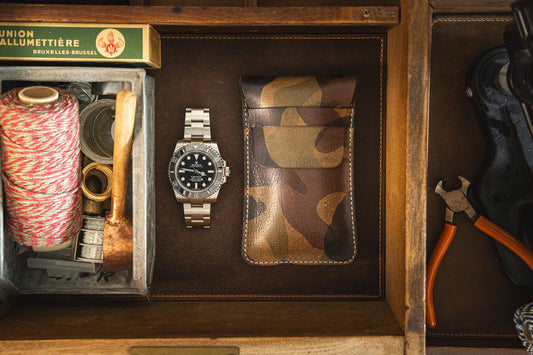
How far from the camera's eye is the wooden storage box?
113 centimetres

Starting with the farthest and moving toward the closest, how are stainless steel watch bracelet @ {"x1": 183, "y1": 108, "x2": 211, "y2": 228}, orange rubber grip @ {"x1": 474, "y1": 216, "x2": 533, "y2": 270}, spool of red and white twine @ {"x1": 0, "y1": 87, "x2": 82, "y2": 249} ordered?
stainless steel watch bracelet @ {"x1": 183, "y1": 108, "x2": 211, "y2": 228}
orange rubber grip @ {"x1": 474, "y1": 216, "x2": 533, "y2": 270}
spool of red and white twine @ {"x1": 0, "y1": 87, "x2": 82, "y2": 249}

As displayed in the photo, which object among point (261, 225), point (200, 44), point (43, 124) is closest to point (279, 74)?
point (200, 44)

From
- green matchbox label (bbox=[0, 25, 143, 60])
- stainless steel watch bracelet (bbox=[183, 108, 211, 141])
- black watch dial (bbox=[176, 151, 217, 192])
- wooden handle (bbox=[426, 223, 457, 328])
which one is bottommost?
wooden handle (bbox=[426, 223, 457, 328])

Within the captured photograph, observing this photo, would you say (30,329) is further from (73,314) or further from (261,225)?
(261,225)

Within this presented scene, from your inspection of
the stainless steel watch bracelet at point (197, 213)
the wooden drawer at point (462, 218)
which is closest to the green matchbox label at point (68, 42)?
the stainless steel watch bracelet at point (197, 213)

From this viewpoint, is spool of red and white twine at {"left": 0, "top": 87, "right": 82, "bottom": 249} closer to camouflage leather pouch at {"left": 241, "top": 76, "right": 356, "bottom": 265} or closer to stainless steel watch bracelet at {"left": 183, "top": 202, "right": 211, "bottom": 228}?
stainless steel watch bracelet at {"left": 183, "top": 202, "right": 211, "bottom": 228}

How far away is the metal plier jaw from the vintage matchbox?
1058 millimetres

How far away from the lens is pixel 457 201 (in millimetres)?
1314

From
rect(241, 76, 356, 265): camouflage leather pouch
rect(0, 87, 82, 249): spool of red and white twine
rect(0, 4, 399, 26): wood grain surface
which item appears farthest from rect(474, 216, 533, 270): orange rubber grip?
rect(0, 87, 82, 249): spool of red and white twine

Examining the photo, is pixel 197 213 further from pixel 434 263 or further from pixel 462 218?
pixel 462 218

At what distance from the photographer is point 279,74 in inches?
54.4

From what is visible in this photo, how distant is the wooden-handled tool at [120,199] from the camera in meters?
1.15

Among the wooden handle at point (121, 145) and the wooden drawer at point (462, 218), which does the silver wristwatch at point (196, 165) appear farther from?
the wooden drawer at point (462, 218)

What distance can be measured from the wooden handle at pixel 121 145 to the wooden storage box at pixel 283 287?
0.68 feet
